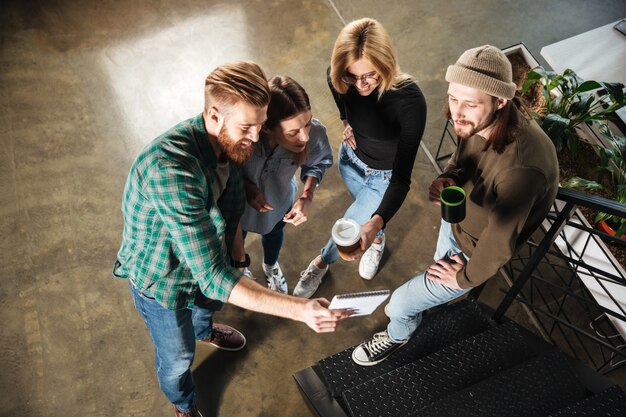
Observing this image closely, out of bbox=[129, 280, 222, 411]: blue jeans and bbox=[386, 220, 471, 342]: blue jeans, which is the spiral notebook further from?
bbox=[129, 280, 222, 411]: blue jeans

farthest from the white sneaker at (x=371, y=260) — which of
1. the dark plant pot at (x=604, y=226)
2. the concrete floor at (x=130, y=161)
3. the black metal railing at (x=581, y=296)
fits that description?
the dark plant pot at (x=604, y=226)

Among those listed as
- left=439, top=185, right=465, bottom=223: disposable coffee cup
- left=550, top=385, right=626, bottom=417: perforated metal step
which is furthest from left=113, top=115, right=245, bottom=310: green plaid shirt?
left=550, top=385, right=626, bottom=417: perforated metal step

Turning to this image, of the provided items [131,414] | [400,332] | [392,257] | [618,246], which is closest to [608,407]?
[400,332]

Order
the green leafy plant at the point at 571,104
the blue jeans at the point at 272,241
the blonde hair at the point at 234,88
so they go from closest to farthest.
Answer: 1. the blonde hair at the point at 234,88
2. the blue jeans at the point at 272,241
3. the green leafy plant at the point at 571,104

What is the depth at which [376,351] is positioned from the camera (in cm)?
285

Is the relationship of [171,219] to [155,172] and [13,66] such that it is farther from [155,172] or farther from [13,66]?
[13,66]

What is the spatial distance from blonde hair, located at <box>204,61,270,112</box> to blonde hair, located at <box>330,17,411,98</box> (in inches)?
21.3

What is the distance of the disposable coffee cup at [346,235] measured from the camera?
90.8 inches

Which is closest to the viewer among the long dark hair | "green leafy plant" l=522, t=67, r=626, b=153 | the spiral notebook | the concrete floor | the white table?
the spiral notebook

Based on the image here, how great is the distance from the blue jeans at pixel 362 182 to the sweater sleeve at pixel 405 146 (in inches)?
8.4

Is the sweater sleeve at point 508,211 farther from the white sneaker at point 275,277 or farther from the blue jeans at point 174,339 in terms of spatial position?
the white sneaker at point 275,277

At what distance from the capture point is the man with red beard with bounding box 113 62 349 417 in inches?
72.8

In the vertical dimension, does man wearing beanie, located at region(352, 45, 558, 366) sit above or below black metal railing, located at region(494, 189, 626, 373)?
above

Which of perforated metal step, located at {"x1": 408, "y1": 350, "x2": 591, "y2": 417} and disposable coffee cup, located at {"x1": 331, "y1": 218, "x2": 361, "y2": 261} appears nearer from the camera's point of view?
disposable coffee cup, located at {"x1": 331, "y1": 218, "x2": 361, "y2": 261}
